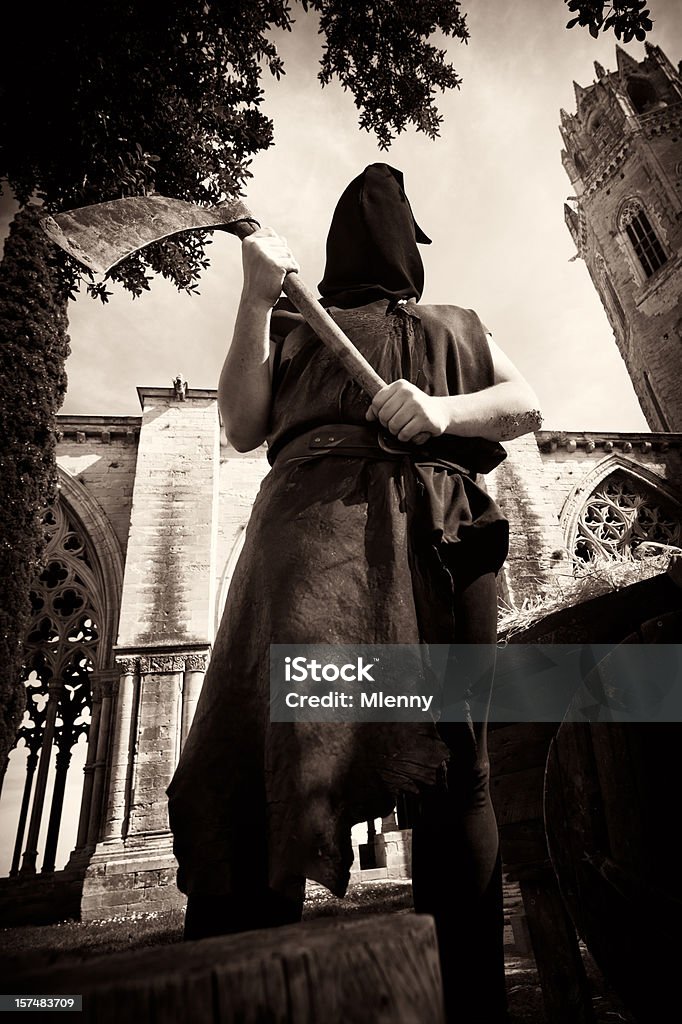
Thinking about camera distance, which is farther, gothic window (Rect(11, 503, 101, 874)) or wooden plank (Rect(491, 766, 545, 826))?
gothic window (Rect(11, 503, 101, 874))

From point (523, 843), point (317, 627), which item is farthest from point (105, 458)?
point (317, 627)

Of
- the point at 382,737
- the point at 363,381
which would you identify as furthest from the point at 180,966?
the point at 363,381

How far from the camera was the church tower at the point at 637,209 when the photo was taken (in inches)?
805

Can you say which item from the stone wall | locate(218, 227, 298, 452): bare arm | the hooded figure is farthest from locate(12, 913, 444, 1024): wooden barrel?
the stone wall

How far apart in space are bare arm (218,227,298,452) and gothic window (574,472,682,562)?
1252 cm

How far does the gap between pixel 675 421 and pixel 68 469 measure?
19415mm

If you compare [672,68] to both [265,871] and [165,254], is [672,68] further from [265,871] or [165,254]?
[265,871]

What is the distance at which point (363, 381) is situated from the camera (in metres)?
1.35

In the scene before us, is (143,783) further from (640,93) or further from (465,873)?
(640,93)

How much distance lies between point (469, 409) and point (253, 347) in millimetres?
582

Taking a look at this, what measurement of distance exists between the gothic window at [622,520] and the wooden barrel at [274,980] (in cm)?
1330

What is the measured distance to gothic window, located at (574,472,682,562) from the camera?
42.1 ft

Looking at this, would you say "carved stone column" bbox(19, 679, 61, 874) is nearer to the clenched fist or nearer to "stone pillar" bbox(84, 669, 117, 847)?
"stone pillar" bbox(84, 669, 117, 847)

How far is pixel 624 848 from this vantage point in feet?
5.02
